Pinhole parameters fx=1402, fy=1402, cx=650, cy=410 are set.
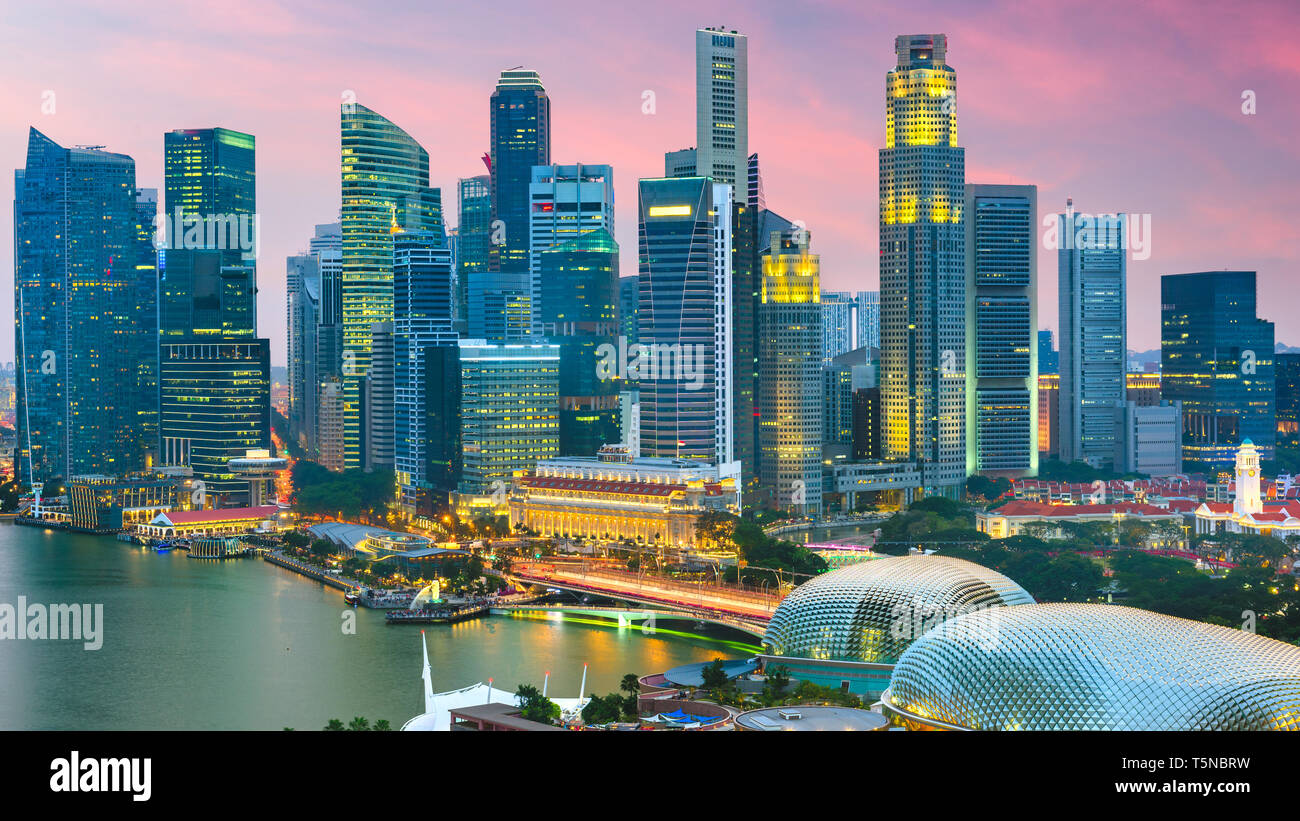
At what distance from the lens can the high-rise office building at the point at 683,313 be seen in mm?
39062

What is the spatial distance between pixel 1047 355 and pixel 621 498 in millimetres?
42753

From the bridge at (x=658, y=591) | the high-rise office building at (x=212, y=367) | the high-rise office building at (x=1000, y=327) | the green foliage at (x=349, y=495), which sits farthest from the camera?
the high-rise office building at (x=1000, y=327)

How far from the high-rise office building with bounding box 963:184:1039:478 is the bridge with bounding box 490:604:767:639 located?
2501 centimetres

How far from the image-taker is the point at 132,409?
56.5 m

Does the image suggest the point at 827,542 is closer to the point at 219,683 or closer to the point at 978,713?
the point at 219,683

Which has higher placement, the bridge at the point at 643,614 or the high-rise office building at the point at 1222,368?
the high-rise office building at the point at 1222,368

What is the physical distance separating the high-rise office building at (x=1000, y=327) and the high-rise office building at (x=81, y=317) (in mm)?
32577

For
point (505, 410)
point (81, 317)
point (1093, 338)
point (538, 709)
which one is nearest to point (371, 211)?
point (81, 317)

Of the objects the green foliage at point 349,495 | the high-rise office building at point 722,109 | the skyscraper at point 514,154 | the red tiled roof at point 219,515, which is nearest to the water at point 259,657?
the red tiled roof at point 219,515

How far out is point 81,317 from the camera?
5597cm

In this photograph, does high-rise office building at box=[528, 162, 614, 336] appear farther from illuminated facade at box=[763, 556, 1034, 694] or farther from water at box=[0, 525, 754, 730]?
illuminated facade at box=[763, 556, 1034, 694]

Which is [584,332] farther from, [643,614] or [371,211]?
[643,614]

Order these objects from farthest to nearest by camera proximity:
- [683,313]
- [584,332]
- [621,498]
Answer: [584,332]
[683,313]
[621,498]

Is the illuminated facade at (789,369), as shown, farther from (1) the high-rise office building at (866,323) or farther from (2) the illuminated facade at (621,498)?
(1) the high-rise office building at (866,323)
